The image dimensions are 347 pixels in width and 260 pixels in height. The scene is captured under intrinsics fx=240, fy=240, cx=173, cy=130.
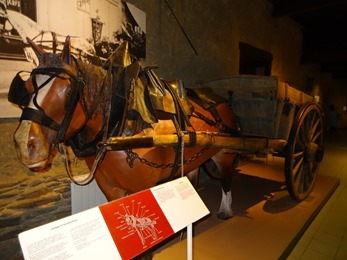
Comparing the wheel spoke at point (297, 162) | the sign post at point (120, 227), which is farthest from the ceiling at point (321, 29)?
the sign post at point (120, 227)

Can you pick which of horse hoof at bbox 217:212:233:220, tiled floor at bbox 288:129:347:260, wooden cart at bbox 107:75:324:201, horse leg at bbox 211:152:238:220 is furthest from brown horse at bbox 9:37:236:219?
tiled floor at bbox 288:129:347:260

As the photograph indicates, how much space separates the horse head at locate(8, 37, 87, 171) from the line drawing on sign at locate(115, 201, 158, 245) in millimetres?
573

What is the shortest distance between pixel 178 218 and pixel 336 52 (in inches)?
410

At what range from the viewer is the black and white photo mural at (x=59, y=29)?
2242 mm

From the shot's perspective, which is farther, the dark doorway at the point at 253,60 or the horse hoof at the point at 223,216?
the dark doorway at the point at 253,60

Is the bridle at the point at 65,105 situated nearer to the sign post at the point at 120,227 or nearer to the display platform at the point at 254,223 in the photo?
the sign post at the point at 120,227

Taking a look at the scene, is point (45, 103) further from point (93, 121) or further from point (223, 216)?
point (223, 216)

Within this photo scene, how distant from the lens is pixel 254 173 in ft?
17.7

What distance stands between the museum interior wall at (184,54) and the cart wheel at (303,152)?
212 cm

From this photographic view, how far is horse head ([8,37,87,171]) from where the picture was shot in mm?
1290

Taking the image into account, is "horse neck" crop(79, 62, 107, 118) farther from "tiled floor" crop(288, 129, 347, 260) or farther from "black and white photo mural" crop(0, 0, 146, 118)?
"tiled floor" crop(288, 129, 347, 260)

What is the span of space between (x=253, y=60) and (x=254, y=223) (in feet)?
18.0

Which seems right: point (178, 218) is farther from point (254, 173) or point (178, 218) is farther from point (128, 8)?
point (254, 173)

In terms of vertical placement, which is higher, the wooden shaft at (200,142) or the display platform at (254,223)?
the wooden shaft at (200,142)
